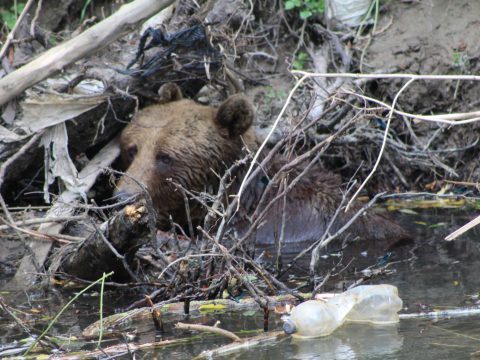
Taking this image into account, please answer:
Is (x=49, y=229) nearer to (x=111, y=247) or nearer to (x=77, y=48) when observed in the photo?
(x=77, y=48)

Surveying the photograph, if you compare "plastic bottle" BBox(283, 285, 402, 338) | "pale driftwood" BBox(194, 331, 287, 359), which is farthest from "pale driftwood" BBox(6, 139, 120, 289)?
"plastic bottle" BBox(283, 285, 402, 338)

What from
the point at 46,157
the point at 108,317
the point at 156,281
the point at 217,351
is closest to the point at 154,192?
the point at 46,157

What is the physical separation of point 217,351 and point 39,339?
0.90 meters

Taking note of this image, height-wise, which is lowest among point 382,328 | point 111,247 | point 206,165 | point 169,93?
point 382,328

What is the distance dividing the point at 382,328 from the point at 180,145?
3.38 meters

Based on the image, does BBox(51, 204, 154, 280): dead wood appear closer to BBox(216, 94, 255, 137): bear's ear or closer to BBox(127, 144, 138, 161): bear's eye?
BBox(127, 144, 138, 161): bear's eye

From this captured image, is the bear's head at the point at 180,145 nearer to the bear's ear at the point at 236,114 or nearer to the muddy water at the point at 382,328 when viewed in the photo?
the bear's ear at the point at 236,114

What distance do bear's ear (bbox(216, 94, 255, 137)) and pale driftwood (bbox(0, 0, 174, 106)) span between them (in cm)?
130

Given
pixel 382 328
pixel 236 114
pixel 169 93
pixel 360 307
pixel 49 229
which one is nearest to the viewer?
pixel 382 328

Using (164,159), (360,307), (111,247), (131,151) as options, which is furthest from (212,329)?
(131,151)

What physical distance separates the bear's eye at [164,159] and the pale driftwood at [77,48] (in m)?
1.44

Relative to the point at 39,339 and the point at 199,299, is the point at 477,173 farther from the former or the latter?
the point at 39,339

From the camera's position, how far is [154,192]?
791 cm

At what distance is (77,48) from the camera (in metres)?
6.82
